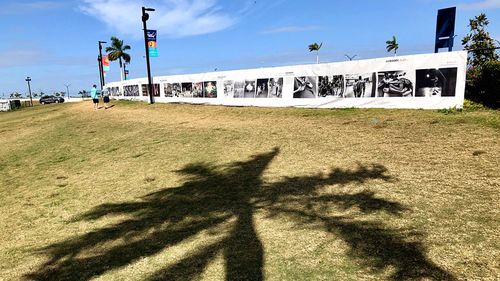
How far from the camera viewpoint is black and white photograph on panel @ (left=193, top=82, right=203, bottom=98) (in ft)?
78.1

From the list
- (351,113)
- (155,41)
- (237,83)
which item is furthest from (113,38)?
(351,113)

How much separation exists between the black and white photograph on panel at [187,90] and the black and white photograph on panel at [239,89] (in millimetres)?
5075

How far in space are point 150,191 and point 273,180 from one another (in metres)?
2.62

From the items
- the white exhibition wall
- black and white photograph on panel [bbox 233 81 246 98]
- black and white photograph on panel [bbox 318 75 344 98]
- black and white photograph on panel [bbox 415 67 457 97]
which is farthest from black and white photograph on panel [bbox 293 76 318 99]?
black and white photograph on panel [bbox 415 67 457 97]

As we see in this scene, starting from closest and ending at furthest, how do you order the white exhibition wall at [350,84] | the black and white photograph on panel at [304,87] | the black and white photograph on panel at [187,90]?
1. the white exhibition wall at [350,84]
2. the black and white photograph on panel at [304,87]
3. the black and white photograph on panel at [187,90]

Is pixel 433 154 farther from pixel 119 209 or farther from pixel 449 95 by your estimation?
pixel 119 209

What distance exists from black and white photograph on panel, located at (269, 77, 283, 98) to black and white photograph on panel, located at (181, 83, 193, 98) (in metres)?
8.11

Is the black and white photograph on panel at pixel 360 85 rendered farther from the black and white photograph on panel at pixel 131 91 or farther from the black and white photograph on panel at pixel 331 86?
the black and white photograph on panel at pixel 131 91

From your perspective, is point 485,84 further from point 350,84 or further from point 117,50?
point 117,50

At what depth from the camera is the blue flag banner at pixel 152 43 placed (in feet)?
87.1

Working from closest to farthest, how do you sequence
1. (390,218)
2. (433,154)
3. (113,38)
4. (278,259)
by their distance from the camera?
(278,259) < (390,218) < (433,154) < (113,38)

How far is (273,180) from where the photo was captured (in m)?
7.17

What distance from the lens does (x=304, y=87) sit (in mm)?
16969

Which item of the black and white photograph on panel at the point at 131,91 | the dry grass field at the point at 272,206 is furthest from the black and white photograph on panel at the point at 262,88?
the black and white photograph on panel at the point at 131,91
